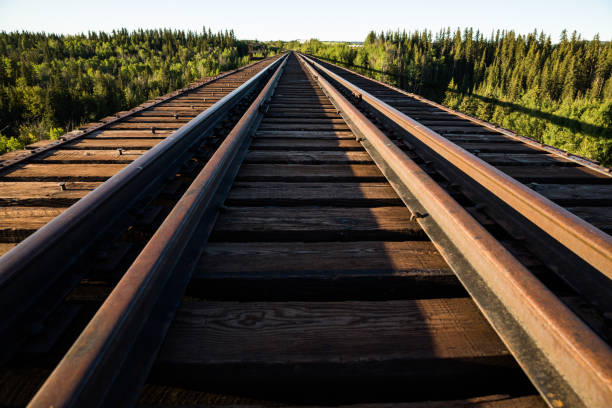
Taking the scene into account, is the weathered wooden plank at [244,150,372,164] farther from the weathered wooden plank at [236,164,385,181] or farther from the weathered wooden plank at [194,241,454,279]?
the weathered wooden plank at [194,241,454,279]

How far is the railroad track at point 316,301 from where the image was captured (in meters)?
0.95

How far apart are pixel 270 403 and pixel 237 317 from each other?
361 mm

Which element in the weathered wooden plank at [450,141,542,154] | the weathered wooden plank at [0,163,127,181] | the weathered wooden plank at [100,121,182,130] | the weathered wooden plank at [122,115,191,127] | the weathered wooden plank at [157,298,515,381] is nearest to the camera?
the weathered wooden plank at [157,298,515,381]

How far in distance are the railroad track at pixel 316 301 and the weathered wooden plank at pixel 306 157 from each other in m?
0.74

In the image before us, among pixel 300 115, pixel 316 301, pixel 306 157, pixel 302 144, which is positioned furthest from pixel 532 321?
pixel 300 115

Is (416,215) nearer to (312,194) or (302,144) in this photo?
(312,194)

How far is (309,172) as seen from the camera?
280 centimetres

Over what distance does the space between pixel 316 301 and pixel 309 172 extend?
162 centimetres

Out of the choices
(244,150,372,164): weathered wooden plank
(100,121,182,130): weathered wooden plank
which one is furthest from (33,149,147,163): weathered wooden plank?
(244,150,372,164): weathered wooden plank

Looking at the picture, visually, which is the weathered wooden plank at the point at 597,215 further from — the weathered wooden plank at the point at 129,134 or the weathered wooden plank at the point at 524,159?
the weathered wooden plank at the point at 129,134

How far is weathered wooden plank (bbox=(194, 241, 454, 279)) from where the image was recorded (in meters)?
1.49

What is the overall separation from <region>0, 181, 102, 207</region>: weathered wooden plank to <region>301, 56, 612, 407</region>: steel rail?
2.66 meters

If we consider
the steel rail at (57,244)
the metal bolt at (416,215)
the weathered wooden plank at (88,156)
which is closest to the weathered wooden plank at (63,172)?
the weathered wooden plank at (88,156)

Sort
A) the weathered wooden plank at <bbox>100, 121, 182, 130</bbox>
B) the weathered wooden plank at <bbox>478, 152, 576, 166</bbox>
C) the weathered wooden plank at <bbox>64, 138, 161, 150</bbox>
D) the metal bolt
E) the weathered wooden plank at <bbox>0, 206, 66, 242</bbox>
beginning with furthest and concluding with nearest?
1. the weathered wooden plank at <bbox>100, 121, 182, 130</bbox>
2. the weathered wooden plank at <bbox>64, 138, 161, 150</bbox>
3. the weathered wooden plank at <bbox>478, 152, 576, 166</bbox>
4. the metal bolt
5. the weathered wooden plank at <bbox>0, 206, 66, 242</bbox>
